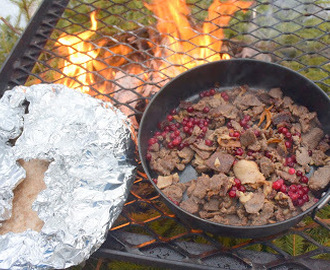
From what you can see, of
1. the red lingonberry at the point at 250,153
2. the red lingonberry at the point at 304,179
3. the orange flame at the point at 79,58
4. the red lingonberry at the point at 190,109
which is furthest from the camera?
the orange flame at the point at 79,58

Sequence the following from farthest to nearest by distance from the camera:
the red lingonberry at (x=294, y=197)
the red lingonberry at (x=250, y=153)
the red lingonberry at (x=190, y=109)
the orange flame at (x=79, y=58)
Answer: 1. the orange flame at (x=79, y=58)
2. the red lingonberry at (x=190, y=109)
3. the red lingonberry at (x=250, y=153)
4. the red lingonberry at (x=294, y=197)

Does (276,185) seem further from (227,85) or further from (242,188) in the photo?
(227,85)

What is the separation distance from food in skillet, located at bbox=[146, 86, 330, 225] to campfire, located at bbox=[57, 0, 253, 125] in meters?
0.51

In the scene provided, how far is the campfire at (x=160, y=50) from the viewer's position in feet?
9.42

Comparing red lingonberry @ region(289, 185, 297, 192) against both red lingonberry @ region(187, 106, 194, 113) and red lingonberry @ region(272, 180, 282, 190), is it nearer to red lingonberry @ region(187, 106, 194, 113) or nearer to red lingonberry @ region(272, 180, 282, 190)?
red lingonberry @ region(272, 180, 282, 190)

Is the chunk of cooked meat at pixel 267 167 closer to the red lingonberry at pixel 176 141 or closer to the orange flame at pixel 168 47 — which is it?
the red lingonberry at pixel 176 141

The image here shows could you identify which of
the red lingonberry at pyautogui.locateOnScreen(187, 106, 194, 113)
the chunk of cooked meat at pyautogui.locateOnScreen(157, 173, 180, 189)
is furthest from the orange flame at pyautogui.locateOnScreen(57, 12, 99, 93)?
the chunk of cooked meat at pyautogui.locateOnScreen(157, 173, 180, 189)

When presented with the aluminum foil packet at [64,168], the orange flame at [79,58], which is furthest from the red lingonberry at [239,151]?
the orange flame at [79,58]

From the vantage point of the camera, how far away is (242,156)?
2188mm

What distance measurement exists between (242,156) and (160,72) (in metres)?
0.95

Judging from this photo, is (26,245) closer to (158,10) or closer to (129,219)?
(129,219)

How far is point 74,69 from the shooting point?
296cm

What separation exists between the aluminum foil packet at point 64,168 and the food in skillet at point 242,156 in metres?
0.29

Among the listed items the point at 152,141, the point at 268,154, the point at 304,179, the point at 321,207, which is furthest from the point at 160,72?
the point at 321,207
